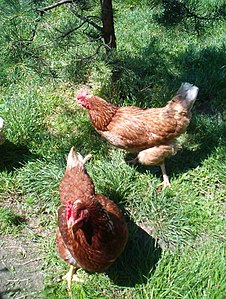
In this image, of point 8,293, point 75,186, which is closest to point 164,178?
point 75,186

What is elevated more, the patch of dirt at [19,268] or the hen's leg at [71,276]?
the hen's leg at [71,276]

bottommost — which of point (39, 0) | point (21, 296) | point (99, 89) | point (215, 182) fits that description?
point (21, 296)

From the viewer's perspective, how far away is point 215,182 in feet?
12.6

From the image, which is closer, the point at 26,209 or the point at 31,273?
the point at 31,273

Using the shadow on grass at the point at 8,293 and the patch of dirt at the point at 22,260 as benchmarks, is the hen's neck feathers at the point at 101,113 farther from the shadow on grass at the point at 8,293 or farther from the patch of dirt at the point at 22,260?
the shadow on grass at the point at 8,293

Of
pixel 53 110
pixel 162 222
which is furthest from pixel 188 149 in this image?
pixel 53 110

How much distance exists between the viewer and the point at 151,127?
366cm

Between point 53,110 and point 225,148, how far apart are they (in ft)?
7.10

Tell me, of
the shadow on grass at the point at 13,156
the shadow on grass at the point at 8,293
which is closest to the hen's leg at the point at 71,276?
the shadow on grass at the point at 8,293

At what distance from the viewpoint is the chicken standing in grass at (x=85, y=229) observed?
2.58 meters

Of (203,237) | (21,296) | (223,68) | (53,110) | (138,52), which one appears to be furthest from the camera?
(138,52)

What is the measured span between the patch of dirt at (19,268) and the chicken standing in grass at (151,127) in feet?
4.25

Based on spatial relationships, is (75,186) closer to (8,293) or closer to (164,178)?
(8,293)

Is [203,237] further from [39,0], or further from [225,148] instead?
[39,0]
